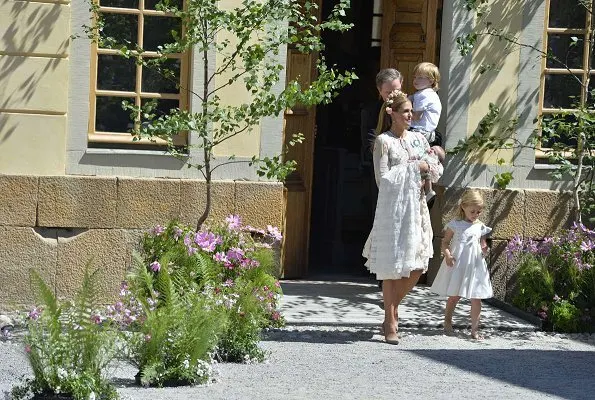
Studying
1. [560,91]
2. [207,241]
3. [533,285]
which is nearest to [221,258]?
[207,241]

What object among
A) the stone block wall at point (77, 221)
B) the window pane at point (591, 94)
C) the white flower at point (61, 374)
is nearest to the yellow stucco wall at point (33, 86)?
the stone block wall at point (77, 221)

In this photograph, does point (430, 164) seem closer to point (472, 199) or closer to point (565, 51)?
point (472, 199)

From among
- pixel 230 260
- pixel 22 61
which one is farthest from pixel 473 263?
pixel 22 61

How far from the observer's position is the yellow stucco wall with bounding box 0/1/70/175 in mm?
11141

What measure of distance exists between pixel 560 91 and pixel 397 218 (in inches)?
106

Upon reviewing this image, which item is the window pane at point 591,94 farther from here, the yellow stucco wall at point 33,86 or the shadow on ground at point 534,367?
the yellow stucco wall at point 33,86

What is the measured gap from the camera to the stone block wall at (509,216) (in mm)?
12094

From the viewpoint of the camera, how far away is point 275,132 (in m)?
11.7

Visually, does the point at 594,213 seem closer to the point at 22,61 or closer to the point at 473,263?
the point at 473,263

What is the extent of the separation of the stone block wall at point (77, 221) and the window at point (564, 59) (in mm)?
2974

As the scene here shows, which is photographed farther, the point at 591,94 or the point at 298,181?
the point at 298,181

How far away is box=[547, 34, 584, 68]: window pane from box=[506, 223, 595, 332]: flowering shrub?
4.80ft

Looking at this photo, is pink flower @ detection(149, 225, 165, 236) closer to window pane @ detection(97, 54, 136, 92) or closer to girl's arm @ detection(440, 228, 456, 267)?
window pane @ detection(97, 54, 136, 92)

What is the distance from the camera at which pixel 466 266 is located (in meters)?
10.9
